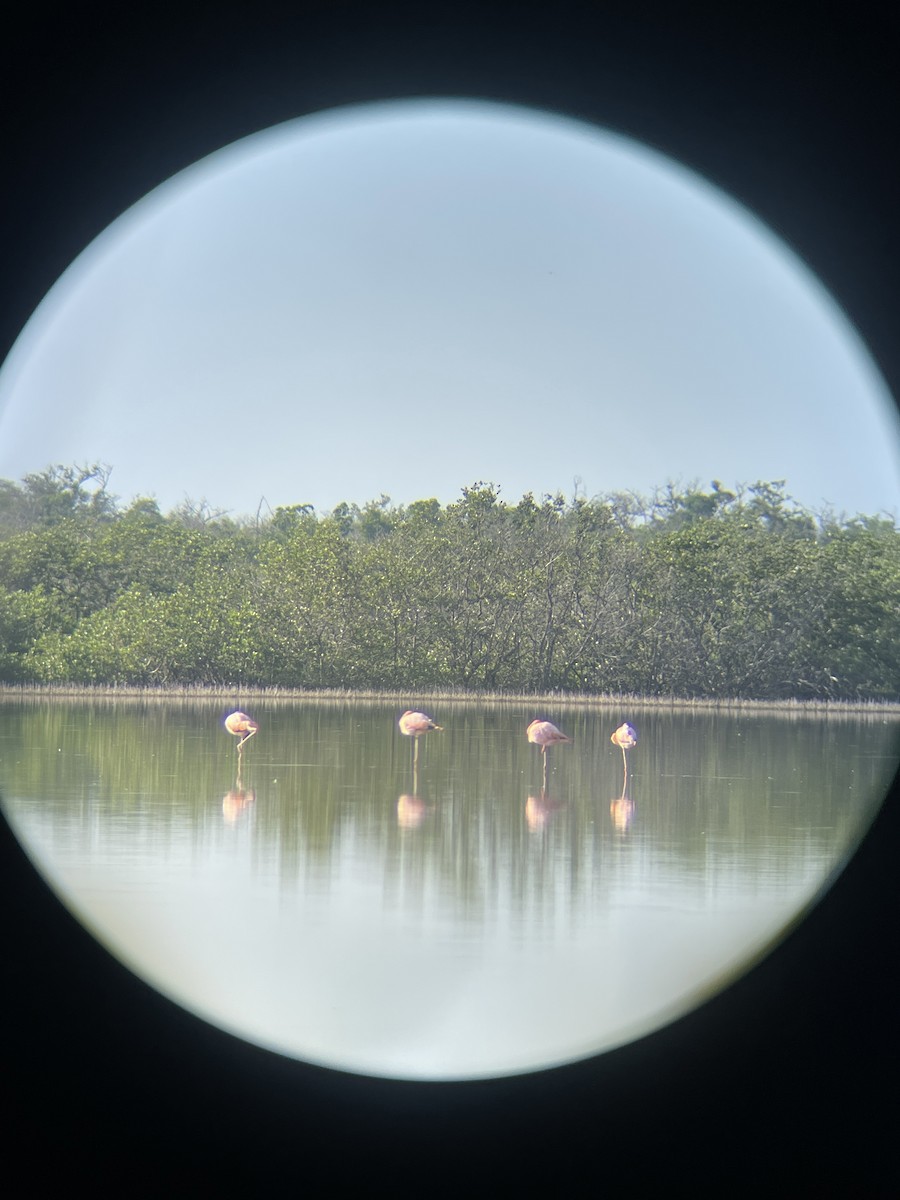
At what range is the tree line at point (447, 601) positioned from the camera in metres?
14.3

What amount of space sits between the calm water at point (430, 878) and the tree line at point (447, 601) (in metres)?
6.10

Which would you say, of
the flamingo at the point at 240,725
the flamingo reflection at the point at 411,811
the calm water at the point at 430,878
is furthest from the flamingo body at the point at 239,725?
the flamingo reflection at the point at 411,811

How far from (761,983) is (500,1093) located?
493mm

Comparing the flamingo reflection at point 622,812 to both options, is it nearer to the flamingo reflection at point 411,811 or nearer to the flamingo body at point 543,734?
the flamingo reflection at point 411,811

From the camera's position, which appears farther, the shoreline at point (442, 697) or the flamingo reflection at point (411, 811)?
the shoreline at point (442, 697)

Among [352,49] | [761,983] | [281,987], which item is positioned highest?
[352,49]

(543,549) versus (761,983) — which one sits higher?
(543,549)

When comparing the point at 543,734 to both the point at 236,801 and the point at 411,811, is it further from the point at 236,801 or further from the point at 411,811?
the point at 236,801

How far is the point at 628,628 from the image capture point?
1477 centimetres

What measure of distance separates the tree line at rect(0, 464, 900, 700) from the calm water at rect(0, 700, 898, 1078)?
6101mm

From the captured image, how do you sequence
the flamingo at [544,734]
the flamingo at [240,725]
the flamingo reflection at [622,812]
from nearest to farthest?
→ 1. the flamingo reflection at [622,812]
2. the flamingo at [544,734]
3. the flamingo at [240,725]

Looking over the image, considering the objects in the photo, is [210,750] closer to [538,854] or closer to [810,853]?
[538,854]

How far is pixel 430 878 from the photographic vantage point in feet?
13.7

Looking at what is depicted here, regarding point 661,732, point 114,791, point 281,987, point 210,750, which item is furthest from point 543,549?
point 281,987
